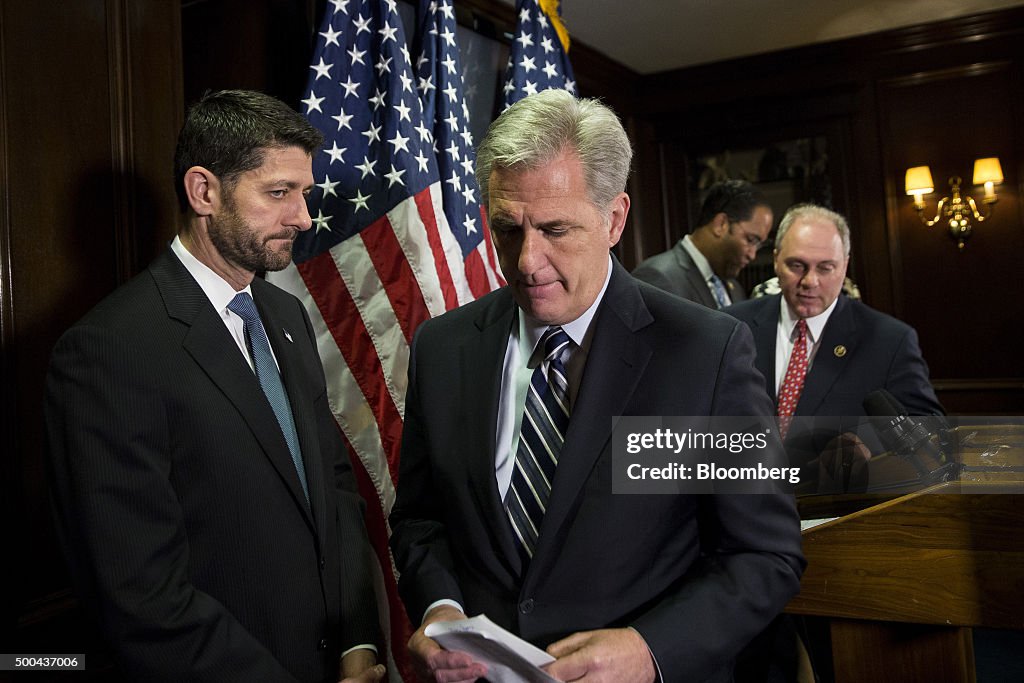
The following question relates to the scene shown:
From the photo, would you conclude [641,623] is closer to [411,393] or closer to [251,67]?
[411,393]

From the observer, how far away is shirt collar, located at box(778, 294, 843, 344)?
3145mm

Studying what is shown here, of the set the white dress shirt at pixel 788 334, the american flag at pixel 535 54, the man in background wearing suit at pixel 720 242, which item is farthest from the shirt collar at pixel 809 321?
the american flag at pixel 535 54

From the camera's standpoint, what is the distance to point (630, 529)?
4.38 ft

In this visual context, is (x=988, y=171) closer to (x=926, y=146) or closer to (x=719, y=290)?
(x=926, y=146)

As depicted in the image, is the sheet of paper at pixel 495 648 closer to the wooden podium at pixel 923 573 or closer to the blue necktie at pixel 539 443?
the blue necktie at pixel 539 443

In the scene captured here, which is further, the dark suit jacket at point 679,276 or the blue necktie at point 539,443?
the dark suit jacket at point 679,276

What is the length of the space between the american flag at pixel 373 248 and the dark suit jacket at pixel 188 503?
2.41ft

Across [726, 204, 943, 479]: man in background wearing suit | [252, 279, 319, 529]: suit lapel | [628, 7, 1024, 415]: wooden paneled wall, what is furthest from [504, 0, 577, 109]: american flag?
[628, 7, 1024, 415]: wooden paneled wall

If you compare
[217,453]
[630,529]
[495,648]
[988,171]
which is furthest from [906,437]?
[988,171]

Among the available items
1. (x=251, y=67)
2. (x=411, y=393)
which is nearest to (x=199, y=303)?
(x=411, y=393)

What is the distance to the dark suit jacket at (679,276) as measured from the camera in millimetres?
4098

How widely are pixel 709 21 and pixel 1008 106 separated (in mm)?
2216

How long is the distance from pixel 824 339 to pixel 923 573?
1416 millimetres

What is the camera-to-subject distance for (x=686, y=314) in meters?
1.44
